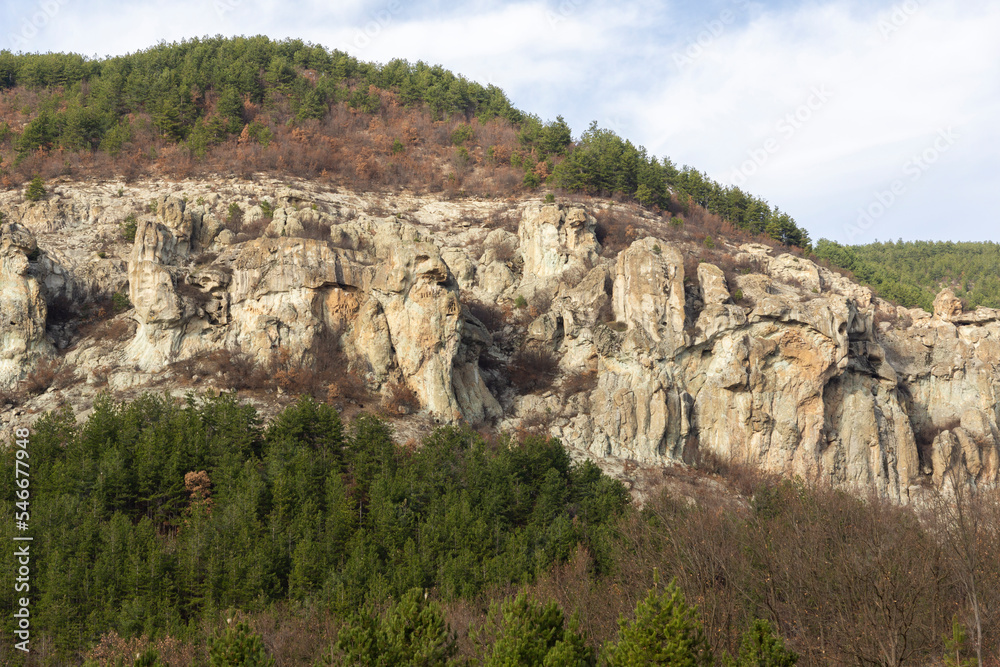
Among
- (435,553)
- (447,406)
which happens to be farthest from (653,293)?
(435,553)

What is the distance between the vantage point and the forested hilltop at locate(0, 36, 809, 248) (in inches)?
2516

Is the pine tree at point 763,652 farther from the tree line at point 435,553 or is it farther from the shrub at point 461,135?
the shrub at point 461,135

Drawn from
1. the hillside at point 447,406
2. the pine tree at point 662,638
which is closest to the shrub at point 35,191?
the hillside at point 447,406

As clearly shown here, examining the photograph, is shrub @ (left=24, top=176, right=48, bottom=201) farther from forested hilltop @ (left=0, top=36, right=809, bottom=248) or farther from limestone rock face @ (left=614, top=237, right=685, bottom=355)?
limestone rock face @ (left=614, top=237, right=685, bottom=355)

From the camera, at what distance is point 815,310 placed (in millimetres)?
44281

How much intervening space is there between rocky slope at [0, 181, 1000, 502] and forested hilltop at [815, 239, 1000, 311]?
1453 centimetres

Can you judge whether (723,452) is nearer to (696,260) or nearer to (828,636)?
(696,260)

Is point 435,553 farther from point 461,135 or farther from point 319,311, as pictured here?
point 461,135

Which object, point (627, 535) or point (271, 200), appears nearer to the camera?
point (627, 535)

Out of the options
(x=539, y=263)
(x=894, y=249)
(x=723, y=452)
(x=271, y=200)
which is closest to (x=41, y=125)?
(x=271, y=200)

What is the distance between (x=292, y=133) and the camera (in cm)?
7100

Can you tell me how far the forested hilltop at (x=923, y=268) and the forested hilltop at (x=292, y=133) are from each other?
7.52 m

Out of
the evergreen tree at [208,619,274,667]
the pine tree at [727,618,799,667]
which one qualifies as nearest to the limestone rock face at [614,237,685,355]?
the pine tree at [727,618,799,667]

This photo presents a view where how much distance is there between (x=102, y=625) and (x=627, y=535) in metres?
18.7
